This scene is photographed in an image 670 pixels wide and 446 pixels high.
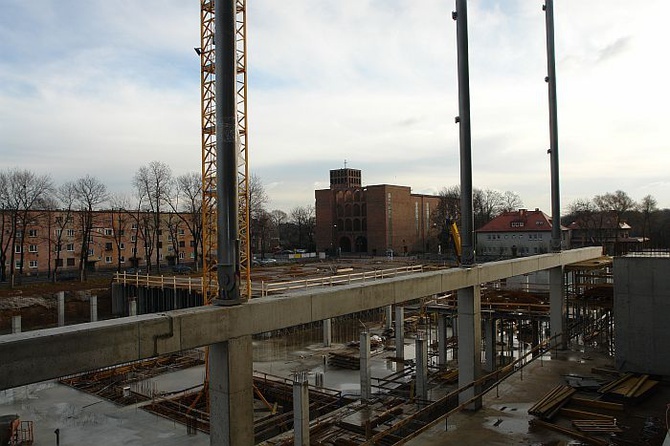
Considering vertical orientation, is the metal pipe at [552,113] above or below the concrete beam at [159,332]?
above

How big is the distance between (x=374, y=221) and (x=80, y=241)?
48.2 metres

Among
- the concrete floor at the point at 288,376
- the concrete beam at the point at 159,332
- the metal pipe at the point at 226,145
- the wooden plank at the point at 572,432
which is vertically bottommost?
the concrete floor at the point at 288,376

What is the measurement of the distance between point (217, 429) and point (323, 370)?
19905 millimetres

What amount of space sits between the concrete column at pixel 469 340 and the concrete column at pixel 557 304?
845 centimetres

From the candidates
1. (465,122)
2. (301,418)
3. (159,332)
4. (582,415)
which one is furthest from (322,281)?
(159,332)

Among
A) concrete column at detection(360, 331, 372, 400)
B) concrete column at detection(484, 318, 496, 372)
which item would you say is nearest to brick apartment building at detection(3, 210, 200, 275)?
concrete column at detection(360, 331, 372, 400)

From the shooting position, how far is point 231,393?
29.7ft

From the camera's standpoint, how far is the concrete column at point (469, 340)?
54.1 ft

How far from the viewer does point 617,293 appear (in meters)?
19.5

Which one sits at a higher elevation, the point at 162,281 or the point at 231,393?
the point at 231,393

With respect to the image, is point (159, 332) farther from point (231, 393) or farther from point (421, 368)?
point (421, 368)

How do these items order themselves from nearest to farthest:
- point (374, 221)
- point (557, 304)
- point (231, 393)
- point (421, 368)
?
point (231, 393)
point (421, 368)
point (557, 304)
point (374, 221)

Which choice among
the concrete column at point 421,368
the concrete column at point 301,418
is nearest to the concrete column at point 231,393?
the concrete column at point 301,418

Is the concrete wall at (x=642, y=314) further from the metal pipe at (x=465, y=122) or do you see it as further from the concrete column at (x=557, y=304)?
the metal pipe at (x=465, y=122)
